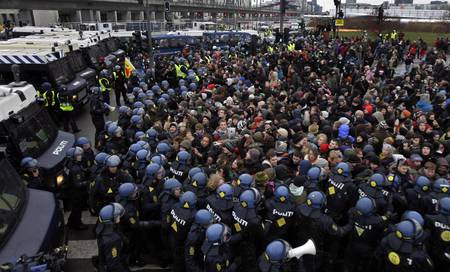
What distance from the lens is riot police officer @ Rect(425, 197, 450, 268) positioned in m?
4.84

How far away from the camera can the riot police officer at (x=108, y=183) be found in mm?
6457

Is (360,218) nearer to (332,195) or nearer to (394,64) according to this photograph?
(332,195)

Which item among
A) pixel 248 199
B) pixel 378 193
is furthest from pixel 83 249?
pixel 378 193

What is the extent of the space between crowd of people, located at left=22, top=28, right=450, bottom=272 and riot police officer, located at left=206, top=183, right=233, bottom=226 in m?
0.01

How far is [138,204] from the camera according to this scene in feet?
20.0

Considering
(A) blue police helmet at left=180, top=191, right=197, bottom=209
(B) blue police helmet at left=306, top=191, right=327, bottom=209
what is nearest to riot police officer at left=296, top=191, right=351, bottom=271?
(B) blue police helmet at left=306, top=191, right=327, bottom=209

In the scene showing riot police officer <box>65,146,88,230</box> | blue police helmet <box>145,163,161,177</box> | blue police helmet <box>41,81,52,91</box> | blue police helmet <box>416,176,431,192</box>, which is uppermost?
blue police helmet <box>41,81,52,91</box>

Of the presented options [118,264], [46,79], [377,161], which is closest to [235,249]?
[118,264]

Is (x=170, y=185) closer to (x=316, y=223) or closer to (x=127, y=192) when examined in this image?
(x=127, y=192)

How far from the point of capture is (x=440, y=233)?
488cm

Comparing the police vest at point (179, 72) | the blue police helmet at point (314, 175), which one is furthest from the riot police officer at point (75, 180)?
the police vest at point (179, 72)

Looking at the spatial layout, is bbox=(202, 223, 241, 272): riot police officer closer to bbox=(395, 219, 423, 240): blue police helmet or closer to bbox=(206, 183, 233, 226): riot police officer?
bbox=(206, 183, 233, 226): riot police officer

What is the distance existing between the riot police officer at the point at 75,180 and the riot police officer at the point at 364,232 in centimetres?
460

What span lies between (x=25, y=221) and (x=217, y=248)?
8.53 ft
